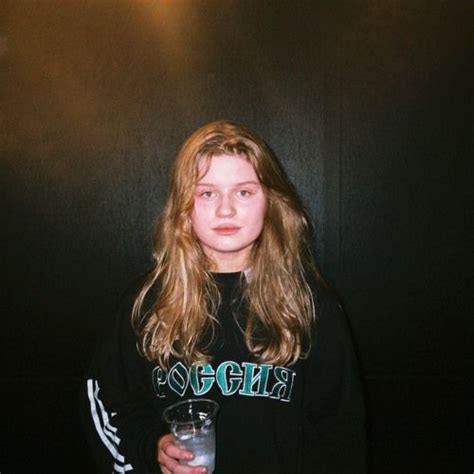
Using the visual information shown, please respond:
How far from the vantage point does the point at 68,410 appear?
209 centimetres

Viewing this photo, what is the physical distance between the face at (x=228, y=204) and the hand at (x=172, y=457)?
42 centimetres

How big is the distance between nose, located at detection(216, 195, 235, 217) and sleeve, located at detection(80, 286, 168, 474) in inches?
12.6

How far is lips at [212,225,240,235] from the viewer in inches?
45.7

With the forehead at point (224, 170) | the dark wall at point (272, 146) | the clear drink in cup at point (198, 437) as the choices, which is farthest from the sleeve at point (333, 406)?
the dark wall at point (272, 146)

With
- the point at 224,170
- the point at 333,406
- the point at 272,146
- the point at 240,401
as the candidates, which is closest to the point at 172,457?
the point at 240,401

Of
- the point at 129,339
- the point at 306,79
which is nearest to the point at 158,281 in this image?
the point at 129,339

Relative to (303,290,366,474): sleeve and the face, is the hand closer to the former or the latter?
(303,290,366,474): sleeve

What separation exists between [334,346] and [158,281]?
1.47 ft

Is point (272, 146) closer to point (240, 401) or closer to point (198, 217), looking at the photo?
point (198, 217)

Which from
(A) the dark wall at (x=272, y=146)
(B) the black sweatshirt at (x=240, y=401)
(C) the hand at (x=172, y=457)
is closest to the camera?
(C) the hand at (x=172, y=457)

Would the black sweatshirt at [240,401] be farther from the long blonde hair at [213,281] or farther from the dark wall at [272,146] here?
the dark wall at [272,146]

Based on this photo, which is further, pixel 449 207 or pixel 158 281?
pixel 449 207

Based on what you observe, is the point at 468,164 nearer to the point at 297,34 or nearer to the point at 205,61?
the point at 297,34

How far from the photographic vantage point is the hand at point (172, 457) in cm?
100
